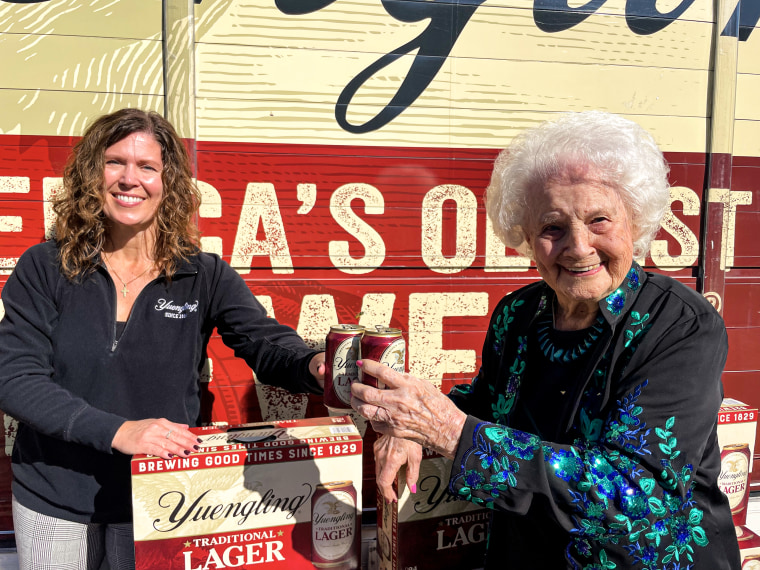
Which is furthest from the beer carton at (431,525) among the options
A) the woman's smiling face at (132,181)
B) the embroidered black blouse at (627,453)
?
the woman's smiling face at (132,181)

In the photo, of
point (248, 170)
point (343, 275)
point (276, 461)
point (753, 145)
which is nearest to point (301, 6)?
point (248, 170)

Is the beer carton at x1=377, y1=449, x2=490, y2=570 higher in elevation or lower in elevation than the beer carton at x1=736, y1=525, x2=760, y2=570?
higher

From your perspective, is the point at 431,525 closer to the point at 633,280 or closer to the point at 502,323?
the point at 502,323

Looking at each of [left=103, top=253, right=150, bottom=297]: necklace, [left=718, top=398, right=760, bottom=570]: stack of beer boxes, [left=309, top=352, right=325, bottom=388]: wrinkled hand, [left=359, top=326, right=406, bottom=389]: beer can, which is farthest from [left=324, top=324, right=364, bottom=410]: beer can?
[left=718, top=398, right=760, bottom=570]: stack of beer boxes

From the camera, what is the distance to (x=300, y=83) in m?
2.58

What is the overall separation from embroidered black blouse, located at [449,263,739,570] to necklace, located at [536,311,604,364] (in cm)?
2

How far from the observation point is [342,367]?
1564 mm

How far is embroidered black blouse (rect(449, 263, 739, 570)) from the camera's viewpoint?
1.11 metres

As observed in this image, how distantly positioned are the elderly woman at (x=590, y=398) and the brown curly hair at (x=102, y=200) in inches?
39.0

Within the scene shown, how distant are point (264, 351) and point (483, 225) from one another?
1.42m

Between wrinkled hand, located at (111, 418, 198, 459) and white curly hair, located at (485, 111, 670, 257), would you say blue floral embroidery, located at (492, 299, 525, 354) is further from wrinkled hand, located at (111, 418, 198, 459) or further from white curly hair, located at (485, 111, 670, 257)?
wrinkled hand, located at (111, 418, 198, 459)

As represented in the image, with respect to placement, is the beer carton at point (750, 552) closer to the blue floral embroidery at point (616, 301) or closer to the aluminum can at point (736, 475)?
the aluminum can at point (736, 475)

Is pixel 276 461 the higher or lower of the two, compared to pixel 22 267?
lower

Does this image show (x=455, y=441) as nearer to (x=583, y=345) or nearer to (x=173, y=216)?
(x=583, y=345)
